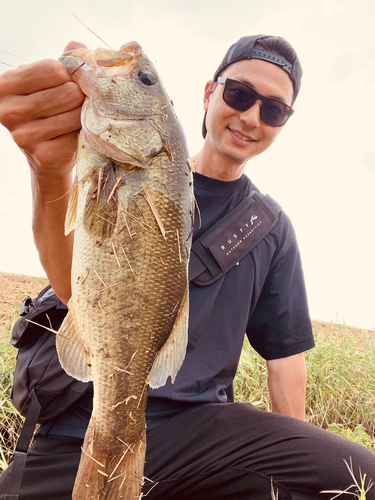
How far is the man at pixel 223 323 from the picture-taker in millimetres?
1686

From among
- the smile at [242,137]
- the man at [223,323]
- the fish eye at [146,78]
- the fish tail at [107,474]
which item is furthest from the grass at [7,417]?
the smile at [242,137]

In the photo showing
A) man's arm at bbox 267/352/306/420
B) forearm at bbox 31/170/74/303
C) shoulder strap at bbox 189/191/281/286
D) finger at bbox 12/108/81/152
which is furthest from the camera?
man's arm at bbox 267/352/306/420

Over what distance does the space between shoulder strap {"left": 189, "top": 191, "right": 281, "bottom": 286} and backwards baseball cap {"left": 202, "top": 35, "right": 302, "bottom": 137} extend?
1100 mm

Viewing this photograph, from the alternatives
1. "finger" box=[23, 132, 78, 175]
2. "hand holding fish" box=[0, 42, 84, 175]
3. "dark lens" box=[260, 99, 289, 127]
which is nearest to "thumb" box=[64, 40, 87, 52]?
"hand holding fish" box=[0, 42, 84, 175]

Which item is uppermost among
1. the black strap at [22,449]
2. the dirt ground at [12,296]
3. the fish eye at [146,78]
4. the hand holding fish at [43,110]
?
the fish eye at [146,78]

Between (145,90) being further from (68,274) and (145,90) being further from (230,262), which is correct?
(230,262)

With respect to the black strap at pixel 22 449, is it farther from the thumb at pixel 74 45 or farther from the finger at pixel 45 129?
the thumb at pixel 74 45

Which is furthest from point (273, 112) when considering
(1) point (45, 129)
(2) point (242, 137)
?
(1) point (45, 129)

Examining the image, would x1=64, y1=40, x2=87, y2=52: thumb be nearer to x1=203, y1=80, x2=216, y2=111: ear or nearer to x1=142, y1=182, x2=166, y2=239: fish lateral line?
x1=142, y1=182, x2=166, y2=239: fish lateral line

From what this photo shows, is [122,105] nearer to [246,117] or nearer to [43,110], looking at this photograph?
[43,110]

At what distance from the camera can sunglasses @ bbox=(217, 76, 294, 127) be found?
9.78ft

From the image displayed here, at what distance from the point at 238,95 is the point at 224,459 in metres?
2.61

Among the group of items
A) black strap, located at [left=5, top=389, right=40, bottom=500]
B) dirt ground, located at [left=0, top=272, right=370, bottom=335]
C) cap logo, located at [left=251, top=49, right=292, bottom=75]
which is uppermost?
cap logo, located at [left=251, top=49, right=292, bottom=75]

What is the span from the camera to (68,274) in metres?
1.99
